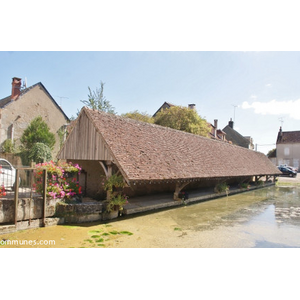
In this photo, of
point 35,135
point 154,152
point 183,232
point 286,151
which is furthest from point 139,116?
point 286,151

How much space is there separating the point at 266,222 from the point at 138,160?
4893mm

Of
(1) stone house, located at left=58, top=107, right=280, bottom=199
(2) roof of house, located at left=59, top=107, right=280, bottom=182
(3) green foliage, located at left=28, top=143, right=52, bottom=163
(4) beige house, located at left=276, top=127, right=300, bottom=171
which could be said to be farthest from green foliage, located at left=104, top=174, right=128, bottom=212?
(4) beige house, located at left=276, top=127, right=300, bottom=171

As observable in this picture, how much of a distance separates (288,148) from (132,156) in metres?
38.1

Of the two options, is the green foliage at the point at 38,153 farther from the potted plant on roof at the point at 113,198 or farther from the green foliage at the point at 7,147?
the potted plant on roof at the point at 113,198

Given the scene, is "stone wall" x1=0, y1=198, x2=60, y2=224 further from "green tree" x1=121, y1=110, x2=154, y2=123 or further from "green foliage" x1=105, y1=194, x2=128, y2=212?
"green tree" x1=121, y1=110, x2=154, y2=123

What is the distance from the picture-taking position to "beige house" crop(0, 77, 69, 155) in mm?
16750

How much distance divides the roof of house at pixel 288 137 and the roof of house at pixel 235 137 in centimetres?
805

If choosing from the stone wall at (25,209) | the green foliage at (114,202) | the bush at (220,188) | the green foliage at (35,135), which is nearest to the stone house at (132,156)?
the green foliage at (114,202)

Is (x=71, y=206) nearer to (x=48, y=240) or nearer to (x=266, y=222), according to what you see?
(x=48, y=240)

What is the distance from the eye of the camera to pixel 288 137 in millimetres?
39125

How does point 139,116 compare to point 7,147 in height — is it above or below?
above

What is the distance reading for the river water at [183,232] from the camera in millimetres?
5379

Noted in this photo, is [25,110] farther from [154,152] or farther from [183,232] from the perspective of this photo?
[183,232]

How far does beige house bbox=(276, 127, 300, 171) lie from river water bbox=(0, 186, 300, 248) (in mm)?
33154
